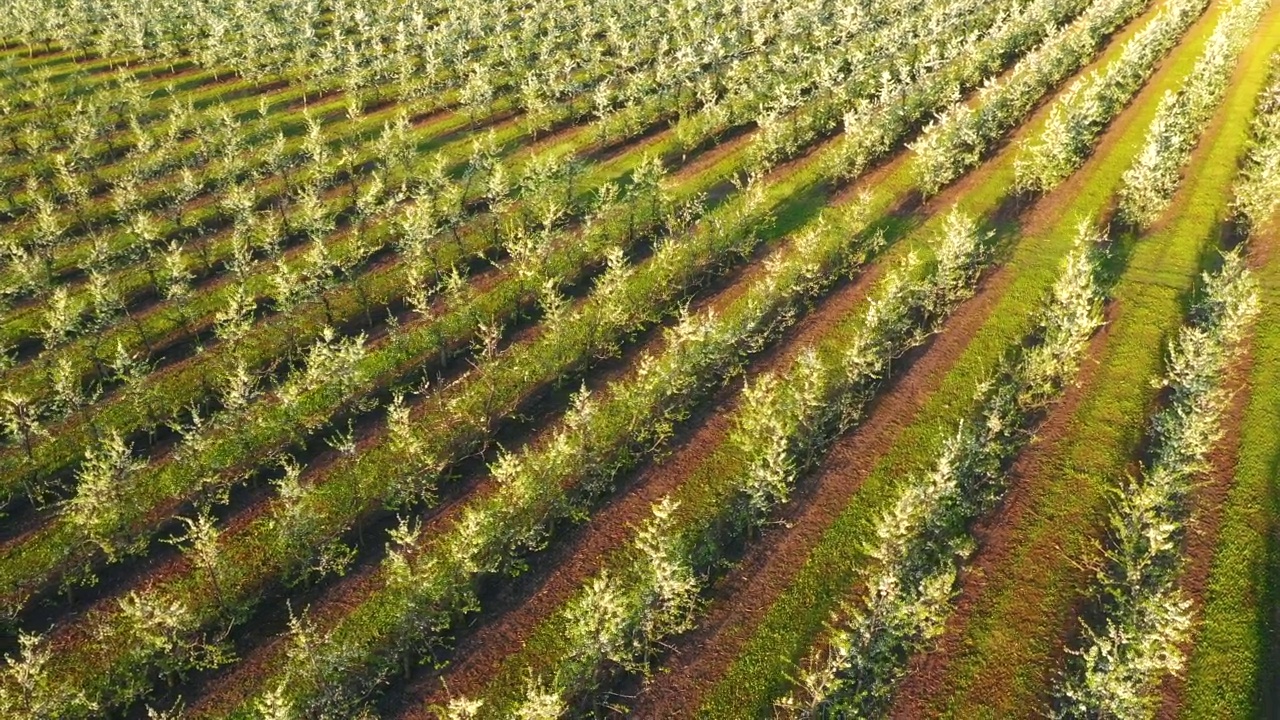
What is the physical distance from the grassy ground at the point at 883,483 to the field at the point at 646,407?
275 millimetres

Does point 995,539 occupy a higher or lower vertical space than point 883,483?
lower

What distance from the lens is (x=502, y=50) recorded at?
108000 millimetres

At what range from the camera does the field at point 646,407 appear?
1400 inches

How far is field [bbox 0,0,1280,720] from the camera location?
3556 centimetres

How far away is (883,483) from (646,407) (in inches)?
575

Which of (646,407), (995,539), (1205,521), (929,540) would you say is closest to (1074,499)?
(995,539)

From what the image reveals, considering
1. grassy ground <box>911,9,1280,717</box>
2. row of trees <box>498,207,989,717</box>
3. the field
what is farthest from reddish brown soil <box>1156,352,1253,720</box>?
row of trees <box>498,207,989,717</box>

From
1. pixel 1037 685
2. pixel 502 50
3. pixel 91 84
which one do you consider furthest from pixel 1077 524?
pixel 91 84

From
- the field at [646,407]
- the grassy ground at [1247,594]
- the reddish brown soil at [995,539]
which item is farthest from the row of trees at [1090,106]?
the grassy ground at [1247,594]

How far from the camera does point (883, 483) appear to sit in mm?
45281

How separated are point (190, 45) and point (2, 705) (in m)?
104

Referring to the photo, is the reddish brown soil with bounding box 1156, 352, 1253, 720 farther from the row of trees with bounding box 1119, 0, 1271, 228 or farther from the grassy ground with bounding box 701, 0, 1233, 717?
the row of trees with bounding box 1119, 0, 1271, 228

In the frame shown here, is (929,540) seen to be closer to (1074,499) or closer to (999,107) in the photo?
(1074,499)

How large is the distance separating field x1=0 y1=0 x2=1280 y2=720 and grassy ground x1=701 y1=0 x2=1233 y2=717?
27 cm
